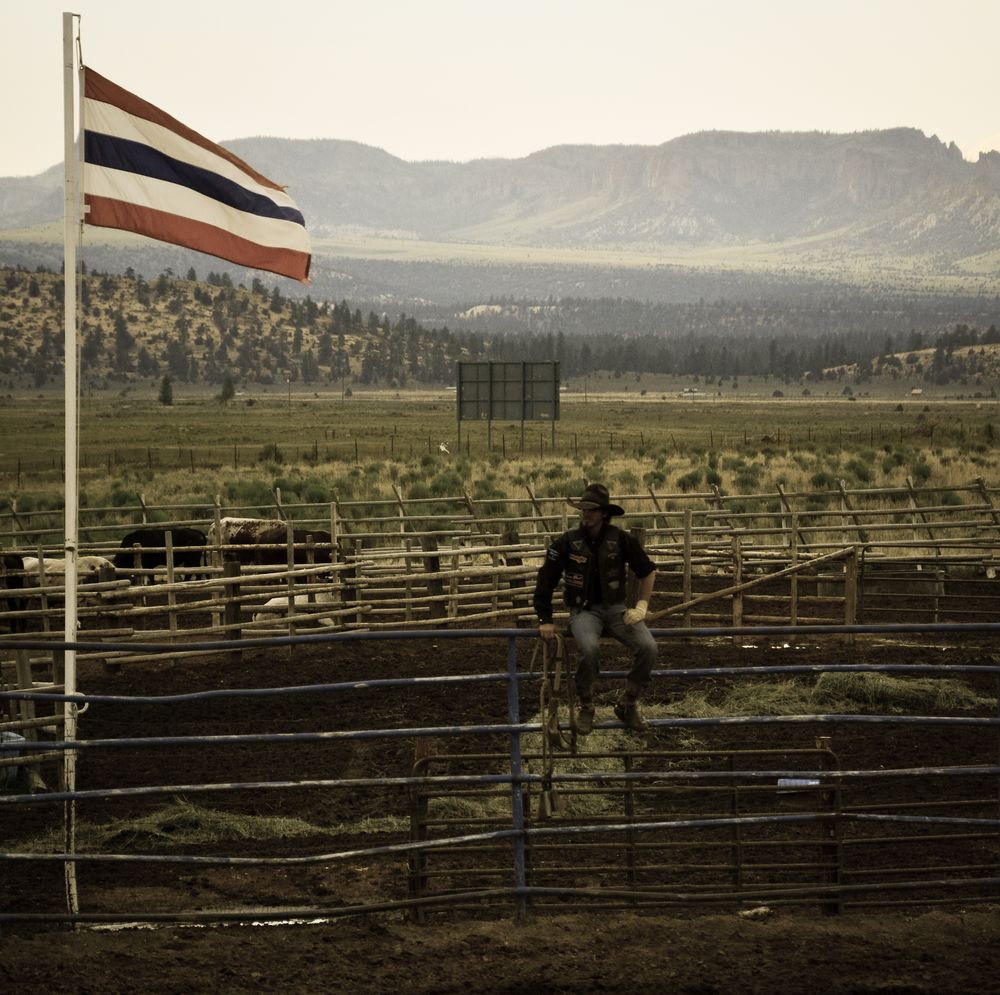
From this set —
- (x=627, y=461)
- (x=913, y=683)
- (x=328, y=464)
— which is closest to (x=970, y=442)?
(x=627, y=461)

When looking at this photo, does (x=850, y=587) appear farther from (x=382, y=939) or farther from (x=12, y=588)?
(x=382, y=939)

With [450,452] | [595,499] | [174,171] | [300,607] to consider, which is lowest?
[450,452]

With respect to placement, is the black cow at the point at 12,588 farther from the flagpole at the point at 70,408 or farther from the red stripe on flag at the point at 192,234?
the flagpole at the point at 70,408

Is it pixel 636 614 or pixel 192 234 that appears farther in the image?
pixel 192 234

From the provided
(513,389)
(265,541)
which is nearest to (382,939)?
(265,541)

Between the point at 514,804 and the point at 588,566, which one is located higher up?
the point at 588,566

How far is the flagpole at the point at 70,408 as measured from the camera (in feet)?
26.8

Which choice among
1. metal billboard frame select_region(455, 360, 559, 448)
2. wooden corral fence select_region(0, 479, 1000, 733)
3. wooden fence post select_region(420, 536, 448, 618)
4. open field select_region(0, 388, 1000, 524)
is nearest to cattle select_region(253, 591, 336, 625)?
wooden corral fence select_region(0, 479, 1000, 733)

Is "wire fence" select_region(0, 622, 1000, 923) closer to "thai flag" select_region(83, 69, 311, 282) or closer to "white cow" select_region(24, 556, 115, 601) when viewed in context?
"thai flag" select_region(83, 69, 311, 282)

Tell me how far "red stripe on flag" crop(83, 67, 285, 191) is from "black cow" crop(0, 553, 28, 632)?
645 cm

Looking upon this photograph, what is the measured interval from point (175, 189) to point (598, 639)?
158 inches

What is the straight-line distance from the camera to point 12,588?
18.2m

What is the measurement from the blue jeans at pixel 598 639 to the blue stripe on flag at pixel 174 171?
126 inches

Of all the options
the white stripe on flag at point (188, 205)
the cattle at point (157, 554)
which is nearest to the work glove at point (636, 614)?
the white stripe on flag at point (188, 205)
